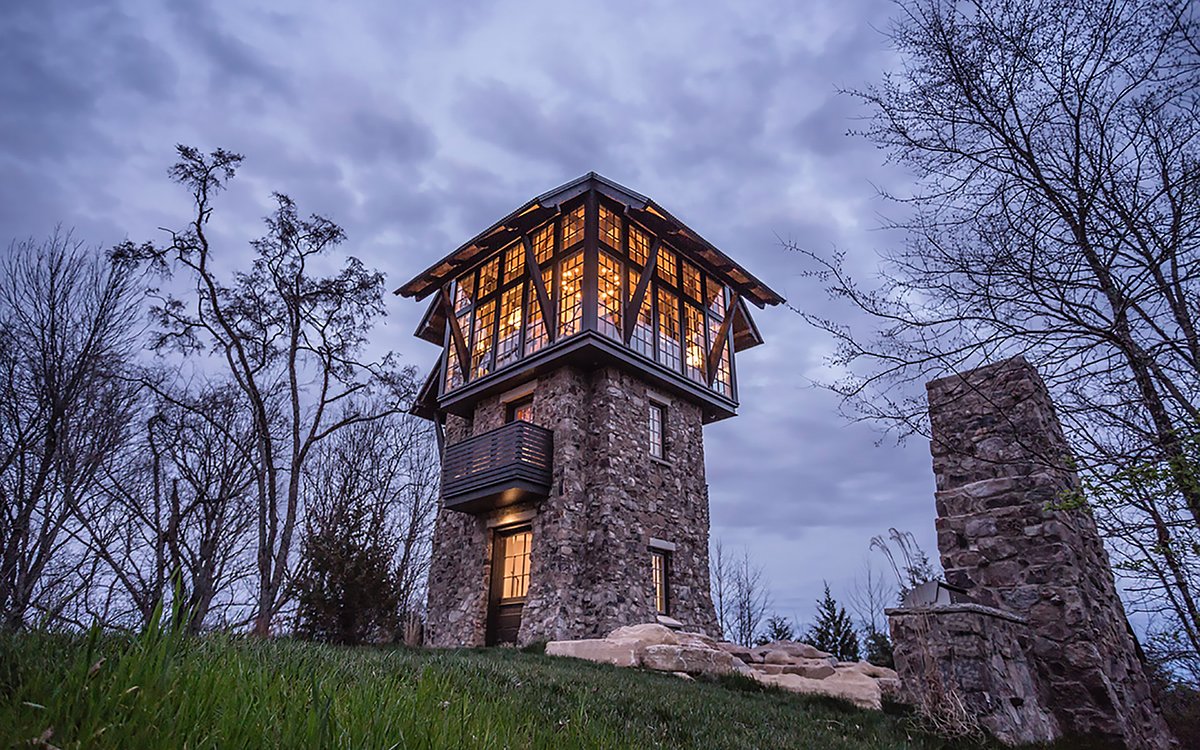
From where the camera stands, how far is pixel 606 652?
838cm

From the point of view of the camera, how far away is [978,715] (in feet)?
15.4

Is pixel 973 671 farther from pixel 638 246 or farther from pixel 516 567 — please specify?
pixel 638 246

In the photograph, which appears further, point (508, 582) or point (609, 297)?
point (609, 297)

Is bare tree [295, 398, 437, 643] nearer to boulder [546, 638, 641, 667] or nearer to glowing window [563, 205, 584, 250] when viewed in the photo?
boulder [546, 638, 641, 667]

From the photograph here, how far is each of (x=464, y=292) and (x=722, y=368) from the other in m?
7.84

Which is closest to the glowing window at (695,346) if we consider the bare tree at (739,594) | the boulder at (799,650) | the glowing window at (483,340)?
the glowing window at (483,340)

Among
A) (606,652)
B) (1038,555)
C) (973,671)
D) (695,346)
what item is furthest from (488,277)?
(973,671)

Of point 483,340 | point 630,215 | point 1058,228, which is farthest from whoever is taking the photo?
point 483,340

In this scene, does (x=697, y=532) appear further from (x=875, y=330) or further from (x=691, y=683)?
(x=875, y=330)

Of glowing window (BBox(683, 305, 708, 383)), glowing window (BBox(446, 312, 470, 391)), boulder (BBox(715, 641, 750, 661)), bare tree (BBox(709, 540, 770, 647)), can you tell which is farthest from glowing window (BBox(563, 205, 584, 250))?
bare tree (BBox(709, 540, 770, 647))

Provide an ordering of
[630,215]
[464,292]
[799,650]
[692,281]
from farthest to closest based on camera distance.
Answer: [464,292], [692,281], [630,215], [799,650]

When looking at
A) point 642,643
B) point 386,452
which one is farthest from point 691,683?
point 386,452

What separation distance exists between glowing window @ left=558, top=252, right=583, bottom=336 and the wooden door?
15.8 feet

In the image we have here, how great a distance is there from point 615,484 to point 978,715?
8.61 m
